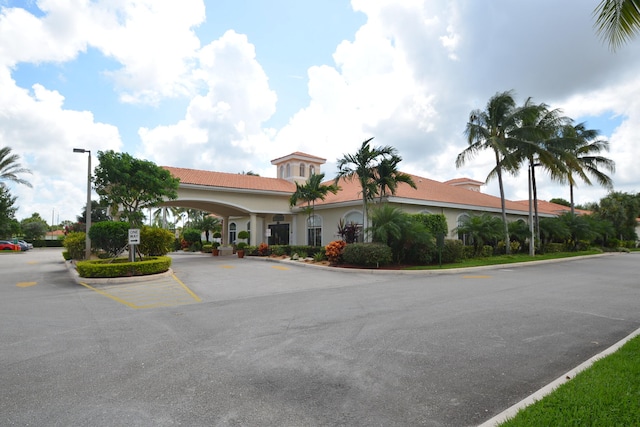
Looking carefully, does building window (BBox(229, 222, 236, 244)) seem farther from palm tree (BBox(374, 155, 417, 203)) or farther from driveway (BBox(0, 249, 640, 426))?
driveway (BBox(0, 249, 640, 426))

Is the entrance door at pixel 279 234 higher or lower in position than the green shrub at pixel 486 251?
higher

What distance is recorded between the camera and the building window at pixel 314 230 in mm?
26016

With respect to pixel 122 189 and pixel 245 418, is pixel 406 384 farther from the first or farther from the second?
pixel 122 189

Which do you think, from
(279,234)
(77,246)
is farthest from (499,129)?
(77,246)

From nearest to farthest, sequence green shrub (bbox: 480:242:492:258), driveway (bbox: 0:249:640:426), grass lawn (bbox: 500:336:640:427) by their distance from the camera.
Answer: grass lawn (bbox: 500:336:640:427) → driveway (bbox: 0:249:640:426) → green shrub (bbox: 480:242:492:258)

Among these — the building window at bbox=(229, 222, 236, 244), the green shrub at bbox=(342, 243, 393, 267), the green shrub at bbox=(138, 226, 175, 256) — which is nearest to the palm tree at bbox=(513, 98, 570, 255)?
the green shrub at bbox=(342, 243, 393, 267)

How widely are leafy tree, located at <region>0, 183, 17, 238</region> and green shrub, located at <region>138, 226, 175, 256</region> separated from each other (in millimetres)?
26599

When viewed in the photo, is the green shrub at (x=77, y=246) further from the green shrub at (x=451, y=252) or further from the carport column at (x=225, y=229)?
the green shrub at (x=451, y=252)

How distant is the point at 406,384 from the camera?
14.2ft

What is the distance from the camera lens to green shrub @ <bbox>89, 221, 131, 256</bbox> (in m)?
17.1

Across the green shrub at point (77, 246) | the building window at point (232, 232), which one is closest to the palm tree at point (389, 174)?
the green shrub at point (77, 246)

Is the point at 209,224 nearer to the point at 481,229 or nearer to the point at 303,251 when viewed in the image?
the point at 303,251

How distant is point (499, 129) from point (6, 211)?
48.7 meters

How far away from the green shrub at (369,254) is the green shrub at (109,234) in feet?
35.1
